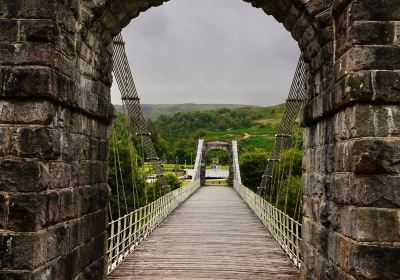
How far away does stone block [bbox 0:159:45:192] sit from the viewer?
11.8 ft

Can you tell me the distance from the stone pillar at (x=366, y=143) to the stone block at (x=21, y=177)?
2396 millimetres

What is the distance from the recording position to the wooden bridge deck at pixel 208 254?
6.51 meters

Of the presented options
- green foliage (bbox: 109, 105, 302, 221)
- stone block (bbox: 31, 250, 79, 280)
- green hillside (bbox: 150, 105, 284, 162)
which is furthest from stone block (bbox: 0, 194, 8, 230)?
green hillside (bbox: 150, 105, 284, 162)

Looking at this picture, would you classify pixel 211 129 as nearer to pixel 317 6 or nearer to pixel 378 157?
pixel 317 6

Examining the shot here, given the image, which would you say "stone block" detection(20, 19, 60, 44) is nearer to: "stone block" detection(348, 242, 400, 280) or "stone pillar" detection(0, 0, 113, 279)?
"stone pillar" detection(0, 0, 113, 279)

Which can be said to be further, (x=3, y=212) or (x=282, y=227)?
(x=282, y=227)

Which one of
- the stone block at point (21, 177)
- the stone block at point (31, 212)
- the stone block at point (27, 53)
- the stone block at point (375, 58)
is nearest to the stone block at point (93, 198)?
the stone block at point (31, 212)

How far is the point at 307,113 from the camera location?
5176 millimetres

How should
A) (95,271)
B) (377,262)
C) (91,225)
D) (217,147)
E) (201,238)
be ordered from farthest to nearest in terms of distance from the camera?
(217,147) → (201,238) → (95,271) → (91,225) → (377,262)

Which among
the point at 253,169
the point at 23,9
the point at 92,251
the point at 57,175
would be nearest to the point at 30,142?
the point at 57,175

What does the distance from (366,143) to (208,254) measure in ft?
15.8

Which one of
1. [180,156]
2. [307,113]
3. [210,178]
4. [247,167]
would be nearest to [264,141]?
[180,156]

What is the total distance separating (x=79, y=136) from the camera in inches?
179

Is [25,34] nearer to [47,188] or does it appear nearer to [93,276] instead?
[47,188]
